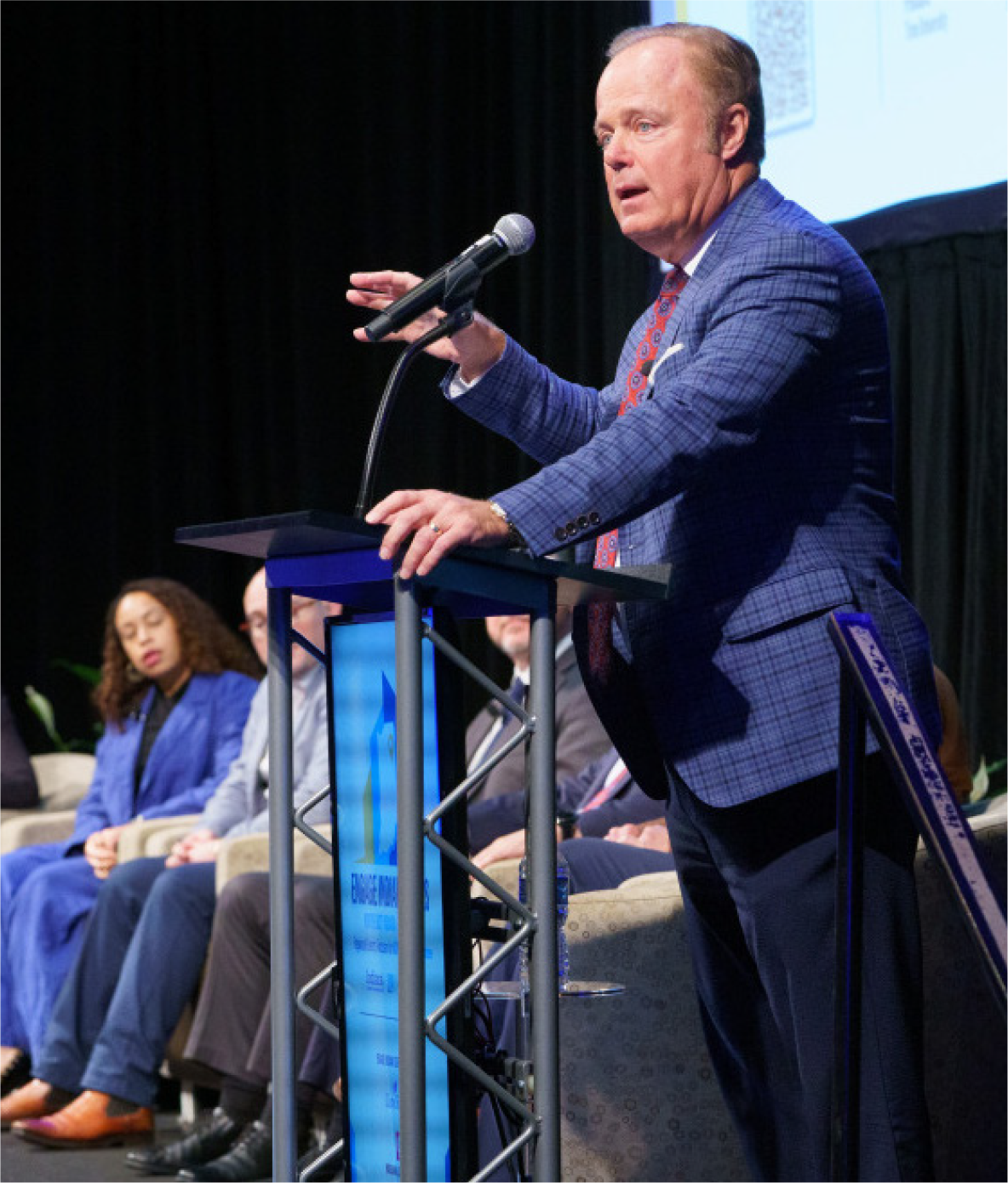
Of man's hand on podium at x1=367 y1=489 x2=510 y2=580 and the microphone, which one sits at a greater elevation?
the microphone

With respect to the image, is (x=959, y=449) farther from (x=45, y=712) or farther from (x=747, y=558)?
(x=45, y=712)

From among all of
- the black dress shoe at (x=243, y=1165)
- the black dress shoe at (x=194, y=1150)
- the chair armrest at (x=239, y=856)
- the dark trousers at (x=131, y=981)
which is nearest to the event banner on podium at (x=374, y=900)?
the black dress shoe at (x=243, y=1165)

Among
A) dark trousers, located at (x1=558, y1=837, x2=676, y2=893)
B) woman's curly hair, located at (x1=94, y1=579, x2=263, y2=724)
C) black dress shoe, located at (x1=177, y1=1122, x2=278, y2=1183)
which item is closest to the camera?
dark trousers, located at (x1=558, y1=837, x2=676, y2=893)

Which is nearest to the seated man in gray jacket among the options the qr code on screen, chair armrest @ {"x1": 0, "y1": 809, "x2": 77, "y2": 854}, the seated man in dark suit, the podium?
the seated man in dark suit

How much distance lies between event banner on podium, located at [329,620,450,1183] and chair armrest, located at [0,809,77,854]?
317cm

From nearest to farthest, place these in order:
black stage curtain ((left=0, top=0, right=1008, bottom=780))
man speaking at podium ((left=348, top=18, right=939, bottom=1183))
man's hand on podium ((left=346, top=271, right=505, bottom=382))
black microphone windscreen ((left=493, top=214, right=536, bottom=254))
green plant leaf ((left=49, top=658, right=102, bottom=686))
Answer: man speaking at podium ((left=348, top=18, right=939, bottom=1183)), black microphone windscreen ((left=493, top=214, right=536, bottom=254)), man's hand on podium ((left=346, top=271, right=505, bottom=382)), black stage curtain ((left=0, top=0, right=1008, bottom=780)), green plant leaf ((left=49, top=658, right=102, bottom=686))

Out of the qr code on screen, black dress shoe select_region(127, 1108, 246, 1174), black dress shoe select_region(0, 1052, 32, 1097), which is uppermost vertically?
the qr code on screen

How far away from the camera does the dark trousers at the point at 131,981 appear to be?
3.63 meters

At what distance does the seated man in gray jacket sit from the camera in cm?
361

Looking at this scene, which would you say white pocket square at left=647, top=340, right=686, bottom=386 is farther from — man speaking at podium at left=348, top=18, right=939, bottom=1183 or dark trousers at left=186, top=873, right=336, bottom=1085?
dark trousers at left=186, top=873, right=336, bottom=1085

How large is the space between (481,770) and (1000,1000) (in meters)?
0.58

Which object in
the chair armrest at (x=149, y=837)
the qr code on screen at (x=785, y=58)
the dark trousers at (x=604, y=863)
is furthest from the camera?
the chair armrest at (x=149, y=837)

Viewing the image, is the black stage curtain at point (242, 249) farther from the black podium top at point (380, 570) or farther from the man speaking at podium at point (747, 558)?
the black podium top at point (380, 570)

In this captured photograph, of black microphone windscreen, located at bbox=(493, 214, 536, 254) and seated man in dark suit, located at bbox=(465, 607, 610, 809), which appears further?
seated man in dark suit, located at bbox=(465, 607, 610, 809)
